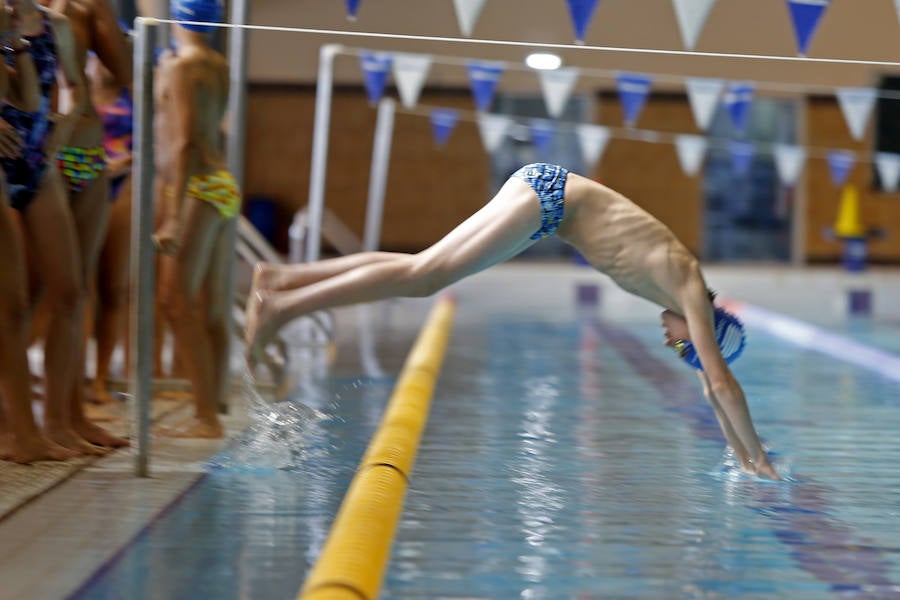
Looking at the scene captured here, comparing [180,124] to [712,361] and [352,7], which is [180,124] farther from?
[712,361]

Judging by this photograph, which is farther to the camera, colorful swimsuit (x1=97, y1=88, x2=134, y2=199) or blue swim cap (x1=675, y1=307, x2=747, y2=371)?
colorful swimsuit (x1=97, y1=88, x2=134, y2=199)

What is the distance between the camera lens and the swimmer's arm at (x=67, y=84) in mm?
4141

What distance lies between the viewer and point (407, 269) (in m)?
3.68

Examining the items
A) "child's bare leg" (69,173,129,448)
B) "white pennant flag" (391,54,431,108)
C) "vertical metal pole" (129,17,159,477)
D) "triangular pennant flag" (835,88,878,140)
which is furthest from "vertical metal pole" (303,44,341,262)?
"vertical metal pole" (129,17,159,477)

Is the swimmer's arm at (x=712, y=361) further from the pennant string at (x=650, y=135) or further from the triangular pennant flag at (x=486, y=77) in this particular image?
the pennant string at (x=650, y=135)

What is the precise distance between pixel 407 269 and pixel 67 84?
1.48 m

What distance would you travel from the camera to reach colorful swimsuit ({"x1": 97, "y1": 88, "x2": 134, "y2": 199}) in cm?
570

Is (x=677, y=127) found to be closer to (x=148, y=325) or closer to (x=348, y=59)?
(x=348, y=59)

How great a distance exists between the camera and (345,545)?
299 cm

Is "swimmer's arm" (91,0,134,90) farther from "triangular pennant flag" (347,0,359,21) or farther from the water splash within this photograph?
the water splash

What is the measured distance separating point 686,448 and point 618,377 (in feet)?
8.38

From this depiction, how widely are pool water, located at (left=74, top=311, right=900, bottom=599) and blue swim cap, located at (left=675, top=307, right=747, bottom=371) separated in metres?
0.41

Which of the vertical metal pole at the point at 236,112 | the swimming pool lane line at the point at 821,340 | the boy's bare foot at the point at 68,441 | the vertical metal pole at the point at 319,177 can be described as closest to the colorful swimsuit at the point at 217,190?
the vertical metal pole at the point at 236,112

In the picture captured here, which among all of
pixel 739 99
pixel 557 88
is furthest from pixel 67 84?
pixel 739 99
